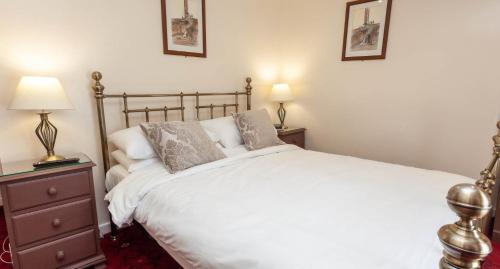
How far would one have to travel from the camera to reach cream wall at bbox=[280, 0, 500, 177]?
2.20 m

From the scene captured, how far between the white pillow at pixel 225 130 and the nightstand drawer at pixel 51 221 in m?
1.11

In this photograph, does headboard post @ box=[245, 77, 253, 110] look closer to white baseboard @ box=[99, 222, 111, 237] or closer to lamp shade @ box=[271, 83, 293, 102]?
lamp shade @ box=[271, 83, 293, 102]

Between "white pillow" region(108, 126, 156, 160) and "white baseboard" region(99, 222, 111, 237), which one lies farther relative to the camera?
"white baseboard" region(99, 222, 111, 237)

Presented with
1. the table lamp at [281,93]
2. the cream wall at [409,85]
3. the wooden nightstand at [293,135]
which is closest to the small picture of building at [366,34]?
the cream wall at [409,85]

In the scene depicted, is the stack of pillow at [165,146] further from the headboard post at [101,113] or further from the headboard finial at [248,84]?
the headboard finial at [248,84]

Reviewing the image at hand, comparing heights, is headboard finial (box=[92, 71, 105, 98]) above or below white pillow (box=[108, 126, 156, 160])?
above

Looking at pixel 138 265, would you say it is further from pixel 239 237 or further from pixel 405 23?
pixel 405 23

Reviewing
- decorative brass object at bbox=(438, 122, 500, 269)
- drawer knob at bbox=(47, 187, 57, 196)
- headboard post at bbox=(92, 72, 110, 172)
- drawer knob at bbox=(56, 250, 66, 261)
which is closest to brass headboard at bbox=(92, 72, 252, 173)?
headboard post at bbox=(92, 72, 110, 172)

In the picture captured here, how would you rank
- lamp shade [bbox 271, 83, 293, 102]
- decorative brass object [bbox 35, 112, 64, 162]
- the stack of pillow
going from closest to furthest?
decorative brass object [bbox 35, 112, 64, 162] < the stack of pillow < lamp shade [bbox 271, 83, 293, 102]

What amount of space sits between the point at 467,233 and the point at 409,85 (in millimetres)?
2486

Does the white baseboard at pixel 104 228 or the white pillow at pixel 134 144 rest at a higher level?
the white pillow at pixel 134 144

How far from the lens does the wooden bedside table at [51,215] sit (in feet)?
4.87

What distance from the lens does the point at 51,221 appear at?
1.60 m

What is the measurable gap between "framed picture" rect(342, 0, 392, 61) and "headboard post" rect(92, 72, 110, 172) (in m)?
2.44
